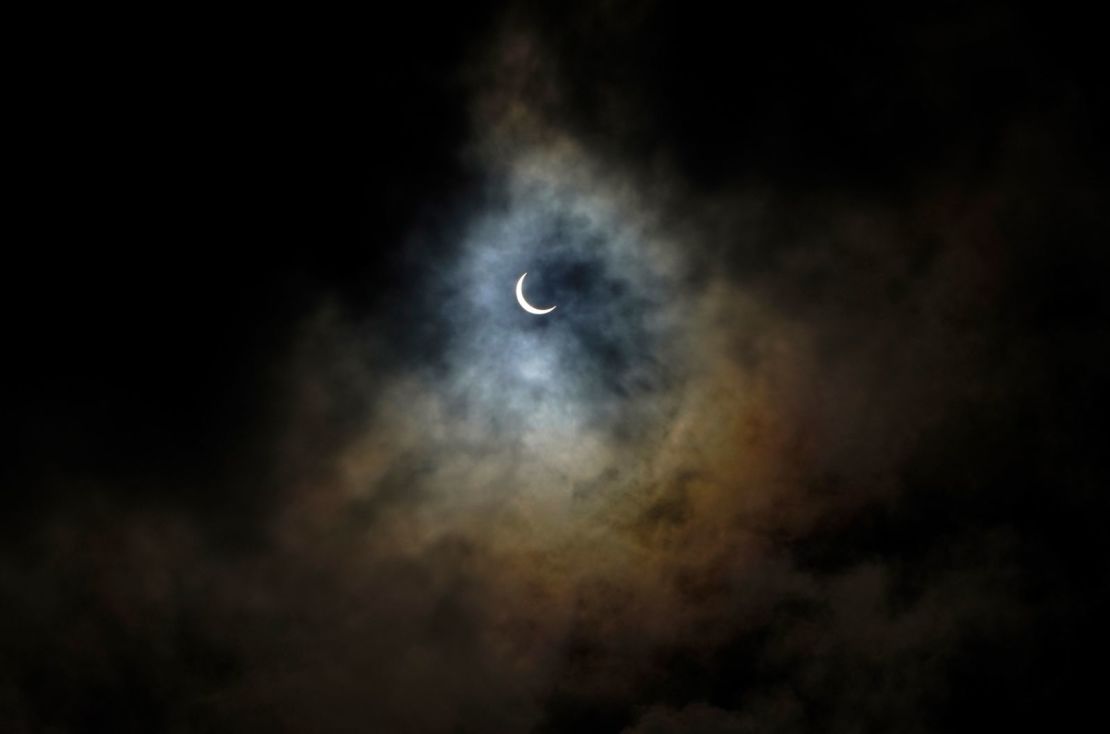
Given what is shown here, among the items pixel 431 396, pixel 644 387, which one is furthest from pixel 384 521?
pixel 644 387

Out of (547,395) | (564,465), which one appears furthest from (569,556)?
(547,395)

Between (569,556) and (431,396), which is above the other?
(431,396)

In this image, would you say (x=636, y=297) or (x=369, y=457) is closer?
(x=636, y=297)

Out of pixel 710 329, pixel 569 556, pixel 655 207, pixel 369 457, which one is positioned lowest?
pixel 569 556

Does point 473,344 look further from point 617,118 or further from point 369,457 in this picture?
point 617,118

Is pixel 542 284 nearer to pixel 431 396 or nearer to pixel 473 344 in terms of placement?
pixel 473 344

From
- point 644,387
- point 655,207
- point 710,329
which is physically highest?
point 655,207

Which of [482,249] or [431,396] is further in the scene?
[431,396]

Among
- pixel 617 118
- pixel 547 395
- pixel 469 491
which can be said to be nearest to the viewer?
pixel 617 118

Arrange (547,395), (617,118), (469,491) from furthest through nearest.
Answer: (469,491) < (547,395) < (617,118)
